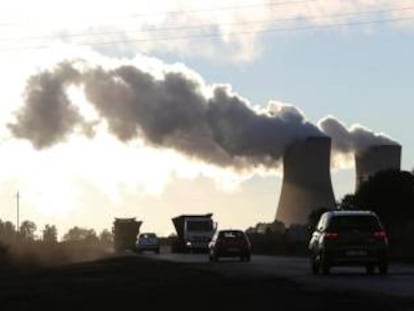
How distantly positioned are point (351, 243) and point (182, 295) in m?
10.7

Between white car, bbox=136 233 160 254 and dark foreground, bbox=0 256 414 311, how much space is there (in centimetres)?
5558

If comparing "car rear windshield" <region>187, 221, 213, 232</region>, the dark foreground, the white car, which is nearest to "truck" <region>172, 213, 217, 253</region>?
"car rear windshield" <region>187, 221, 213, 232</region>

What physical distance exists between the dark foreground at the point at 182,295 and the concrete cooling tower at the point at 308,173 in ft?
172

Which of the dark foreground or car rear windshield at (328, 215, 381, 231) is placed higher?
car rear windshield at (328, 215, 381, 231)

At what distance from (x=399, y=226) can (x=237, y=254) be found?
3374 cm

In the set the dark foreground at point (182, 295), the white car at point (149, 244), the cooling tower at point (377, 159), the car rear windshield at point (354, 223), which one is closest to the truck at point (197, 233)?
the white car at point (149, 244)

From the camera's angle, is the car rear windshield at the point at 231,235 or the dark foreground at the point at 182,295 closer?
the dark foreground at the point at 182,295

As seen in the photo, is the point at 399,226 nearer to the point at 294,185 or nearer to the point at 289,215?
the point at 294,185

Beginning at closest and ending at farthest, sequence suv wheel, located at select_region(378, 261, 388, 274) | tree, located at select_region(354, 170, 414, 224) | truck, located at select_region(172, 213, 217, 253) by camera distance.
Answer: suv wheel, located at select_region(378, 261, 388, 274)
truck, located at select_region(172, 213, 217, 253)
tree, located at select_region(354, 170, 414, 224)

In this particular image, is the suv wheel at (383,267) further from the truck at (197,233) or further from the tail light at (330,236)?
the truck at (197,233)

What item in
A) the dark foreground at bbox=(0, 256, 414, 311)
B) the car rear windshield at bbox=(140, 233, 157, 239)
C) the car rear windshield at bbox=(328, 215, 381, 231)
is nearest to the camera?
the dark foreground at bbox=(0, 256, 414, 311)

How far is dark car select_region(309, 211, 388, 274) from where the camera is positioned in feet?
109

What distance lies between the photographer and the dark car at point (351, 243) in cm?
3316

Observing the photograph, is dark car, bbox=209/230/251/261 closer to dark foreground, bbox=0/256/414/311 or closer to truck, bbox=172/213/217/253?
dark foreground, bbox=0/256/414/311
